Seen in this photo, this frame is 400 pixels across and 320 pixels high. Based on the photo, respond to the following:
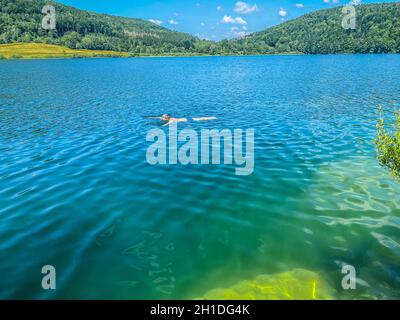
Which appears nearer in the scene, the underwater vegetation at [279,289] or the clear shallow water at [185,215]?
the underwater vegetation at [279,289]

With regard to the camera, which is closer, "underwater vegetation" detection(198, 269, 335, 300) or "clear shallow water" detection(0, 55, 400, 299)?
"underwater vegetation" detection(198, 269, 335, 300)

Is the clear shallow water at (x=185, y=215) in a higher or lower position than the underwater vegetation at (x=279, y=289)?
higher

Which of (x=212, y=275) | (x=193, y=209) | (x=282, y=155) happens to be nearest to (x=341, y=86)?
(x=282, y=155)

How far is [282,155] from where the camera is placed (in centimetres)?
3028

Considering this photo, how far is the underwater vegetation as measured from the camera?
13.5m

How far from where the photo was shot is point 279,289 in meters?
13.9

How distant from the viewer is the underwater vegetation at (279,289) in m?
13.5

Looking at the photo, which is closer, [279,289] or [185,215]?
[279,289]

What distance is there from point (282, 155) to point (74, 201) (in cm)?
1977

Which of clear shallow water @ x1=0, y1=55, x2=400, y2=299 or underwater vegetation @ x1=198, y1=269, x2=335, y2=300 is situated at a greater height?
clear shallow water @ x1=0, y1=55, x2=400, y2=299

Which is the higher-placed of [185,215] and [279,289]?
[185,215]
